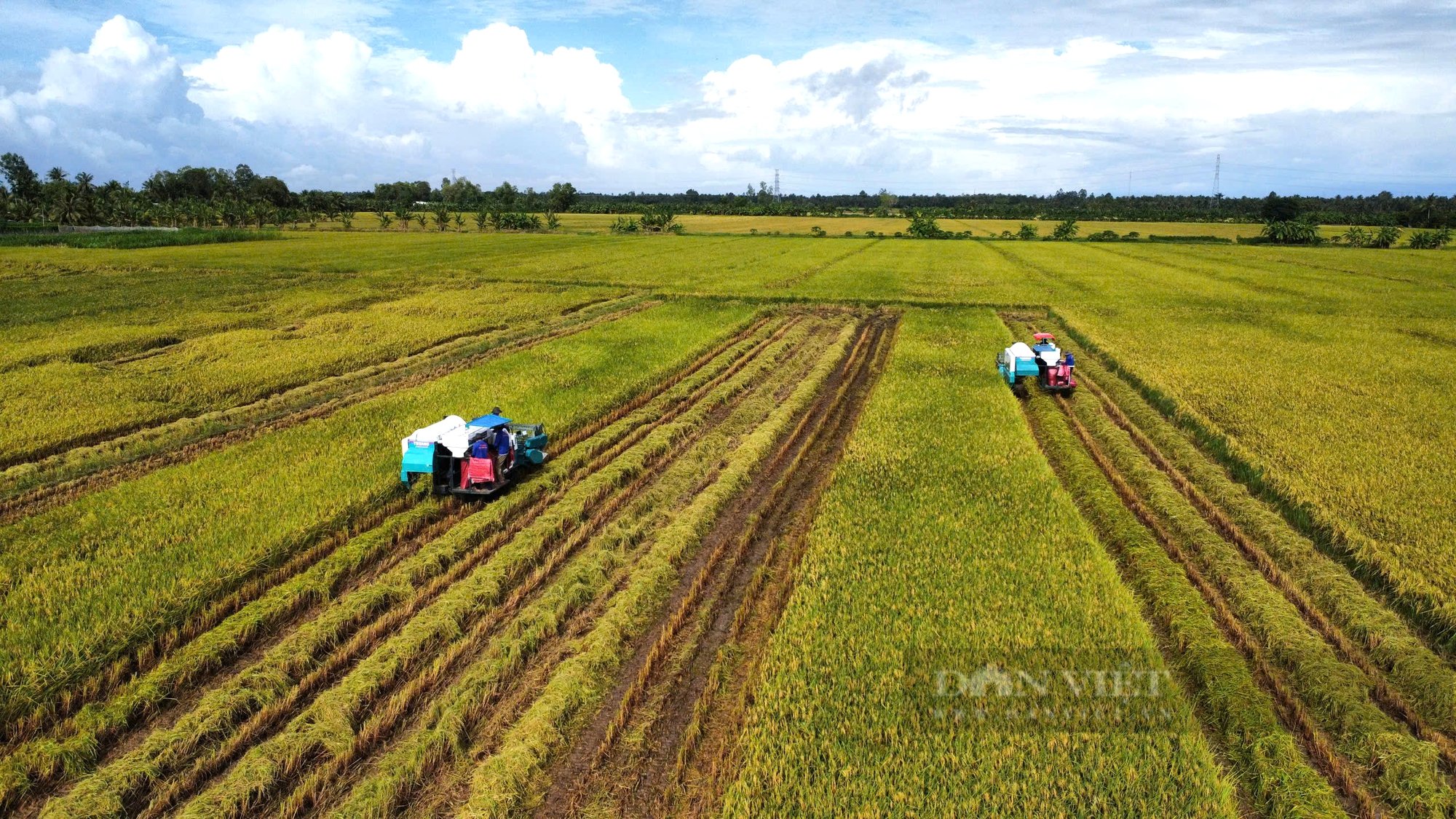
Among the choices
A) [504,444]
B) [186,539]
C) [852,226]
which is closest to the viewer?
[186,539]

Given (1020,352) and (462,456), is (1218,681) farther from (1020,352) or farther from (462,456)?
(1020,352)

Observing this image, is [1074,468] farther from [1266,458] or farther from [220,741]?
[220,741]

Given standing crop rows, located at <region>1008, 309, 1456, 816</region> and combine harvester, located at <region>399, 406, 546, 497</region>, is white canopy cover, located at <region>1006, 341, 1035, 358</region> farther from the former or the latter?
combine harvester, located at <region>399, 406, 546, 497</region>

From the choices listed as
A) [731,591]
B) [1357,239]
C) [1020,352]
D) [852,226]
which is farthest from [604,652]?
[852,226]

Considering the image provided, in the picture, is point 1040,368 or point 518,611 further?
point 1040,368

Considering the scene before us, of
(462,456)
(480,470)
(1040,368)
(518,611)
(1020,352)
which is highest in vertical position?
(1020,352)

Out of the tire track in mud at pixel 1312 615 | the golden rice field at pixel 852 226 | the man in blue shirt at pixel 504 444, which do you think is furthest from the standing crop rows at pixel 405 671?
the golden rice field at pixel 852 226
